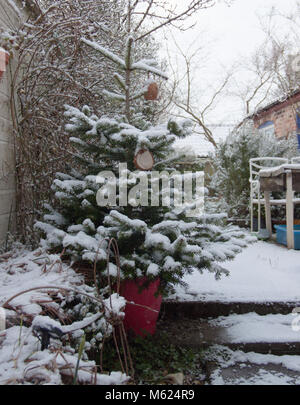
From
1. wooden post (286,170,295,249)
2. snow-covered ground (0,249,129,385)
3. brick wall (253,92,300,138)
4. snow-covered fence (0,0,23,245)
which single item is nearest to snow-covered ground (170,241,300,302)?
wooden post (286,170,295,249)

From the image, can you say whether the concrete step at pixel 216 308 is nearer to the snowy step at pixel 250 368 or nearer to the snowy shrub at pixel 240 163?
the snowy step at pixel 250 368

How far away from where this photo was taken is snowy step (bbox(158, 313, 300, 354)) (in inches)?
77.6

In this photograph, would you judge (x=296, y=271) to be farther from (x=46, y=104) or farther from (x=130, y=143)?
(x=46, y=104)

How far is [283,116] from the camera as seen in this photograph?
33.1 feet

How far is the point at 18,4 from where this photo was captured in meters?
3.12

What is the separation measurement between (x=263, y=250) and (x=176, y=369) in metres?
2.66

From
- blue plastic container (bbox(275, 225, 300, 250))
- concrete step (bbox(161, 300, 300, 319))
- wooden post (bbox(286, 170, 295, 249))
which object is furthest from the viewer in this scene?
blue plastic container (bbox(275, 225, 300, 250))

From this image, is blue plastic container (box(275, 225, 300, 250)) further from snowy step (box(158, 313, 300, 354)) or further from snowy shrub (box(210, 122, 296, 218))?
snowy step (box(158, 313, 300, 354))

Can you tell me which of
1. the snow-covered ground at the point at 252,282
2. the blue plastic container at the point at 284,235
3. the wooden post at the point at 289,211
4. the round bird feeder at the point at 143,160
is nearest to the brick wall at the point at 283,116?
the blue plastic container at the point at 284,235

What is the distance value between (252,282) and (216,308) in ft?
1.89

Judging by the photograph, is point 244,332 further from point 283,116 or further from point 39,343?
point 283,116

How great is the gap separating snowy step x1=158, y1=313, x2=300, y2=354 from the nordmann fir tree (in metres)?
0.36

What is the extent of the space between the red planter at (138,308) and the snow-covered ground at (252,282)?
0.44m

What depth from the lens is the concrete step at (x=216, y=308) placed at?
2.31 metres
